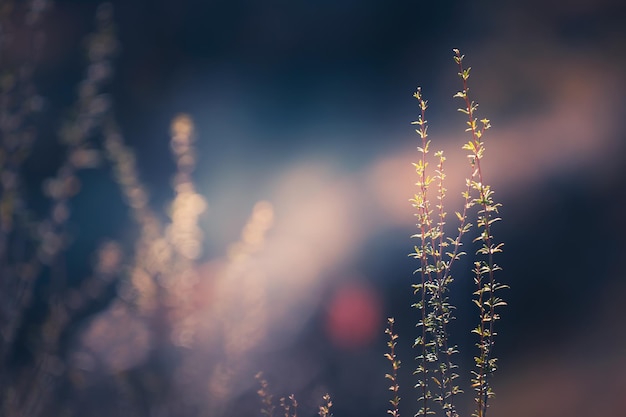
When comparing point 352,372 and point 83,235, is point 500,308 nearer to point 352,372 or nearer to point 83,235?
point 352,372

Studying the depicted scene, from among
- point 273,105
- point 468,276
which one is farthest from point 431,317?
point 273,105

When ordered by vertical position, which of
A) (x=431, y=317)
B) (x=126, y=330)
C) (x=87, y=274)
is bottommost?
(x=431, y=317)

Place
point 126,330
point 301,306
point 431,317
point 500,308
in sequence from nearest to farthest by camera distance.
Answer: point 431,317, point 126,330, point 500,308, point 301,306

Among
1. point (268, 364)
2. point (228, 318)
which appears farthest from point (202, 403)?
point (268, 364)

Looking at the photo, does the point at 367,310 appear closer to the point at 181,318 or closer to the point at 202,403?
the point at 202,403

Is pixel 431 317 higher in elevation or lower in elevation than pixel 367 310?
lower

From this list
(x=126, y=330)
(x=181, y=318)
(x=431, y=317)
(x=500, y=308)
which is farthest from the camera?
(x=500, y=308)

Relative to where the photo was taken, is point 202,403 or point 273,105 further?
point 273,105
